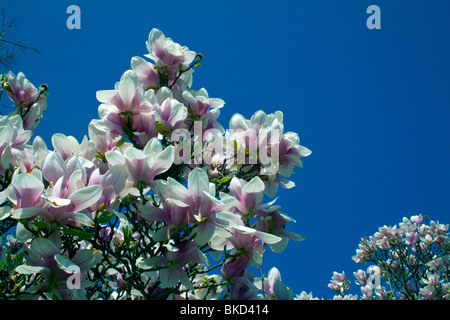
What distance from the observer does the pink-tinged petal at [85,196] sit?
124cm

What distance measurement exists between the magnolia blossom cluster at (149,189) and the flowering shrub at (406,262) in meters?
4.83

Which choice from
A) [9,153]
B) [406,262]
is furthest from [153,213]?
[406,262]

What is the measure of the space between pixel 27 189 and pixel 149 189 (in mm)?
493

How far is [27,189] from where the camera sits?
122cm

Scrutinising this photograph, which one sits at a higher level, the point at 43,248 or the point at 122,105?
the point at 122,105

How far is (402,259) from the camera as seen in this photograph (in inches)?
249

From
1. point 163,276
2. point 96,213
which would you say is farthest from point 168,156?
point 163,276

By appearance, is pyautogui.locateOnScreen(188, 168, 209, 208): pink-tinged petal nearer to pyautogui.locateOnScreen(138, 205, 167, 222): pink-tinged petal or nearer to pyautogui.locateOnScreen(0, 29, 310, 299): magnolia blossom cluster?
pyautogui.locateOnScreen(0, 29, 310, 299): magnolia blossom cluster

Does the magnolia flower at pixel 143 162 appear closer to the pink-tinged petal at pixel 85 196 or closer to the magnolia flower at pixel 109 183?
the magnolia flower at pixel 109 183

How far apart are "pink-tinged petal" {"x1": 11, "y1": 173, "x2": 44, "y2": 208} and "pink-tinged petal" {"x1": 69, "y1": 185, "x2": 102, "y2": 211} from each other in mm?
109

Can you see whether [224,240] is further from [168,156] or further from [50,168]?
[50,168]

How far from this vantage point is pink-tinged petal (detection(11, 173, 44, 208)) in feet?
3.94

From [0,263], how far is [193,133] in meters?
1.15

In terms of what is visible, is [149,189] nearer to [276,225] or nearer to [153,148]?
[153,148]
